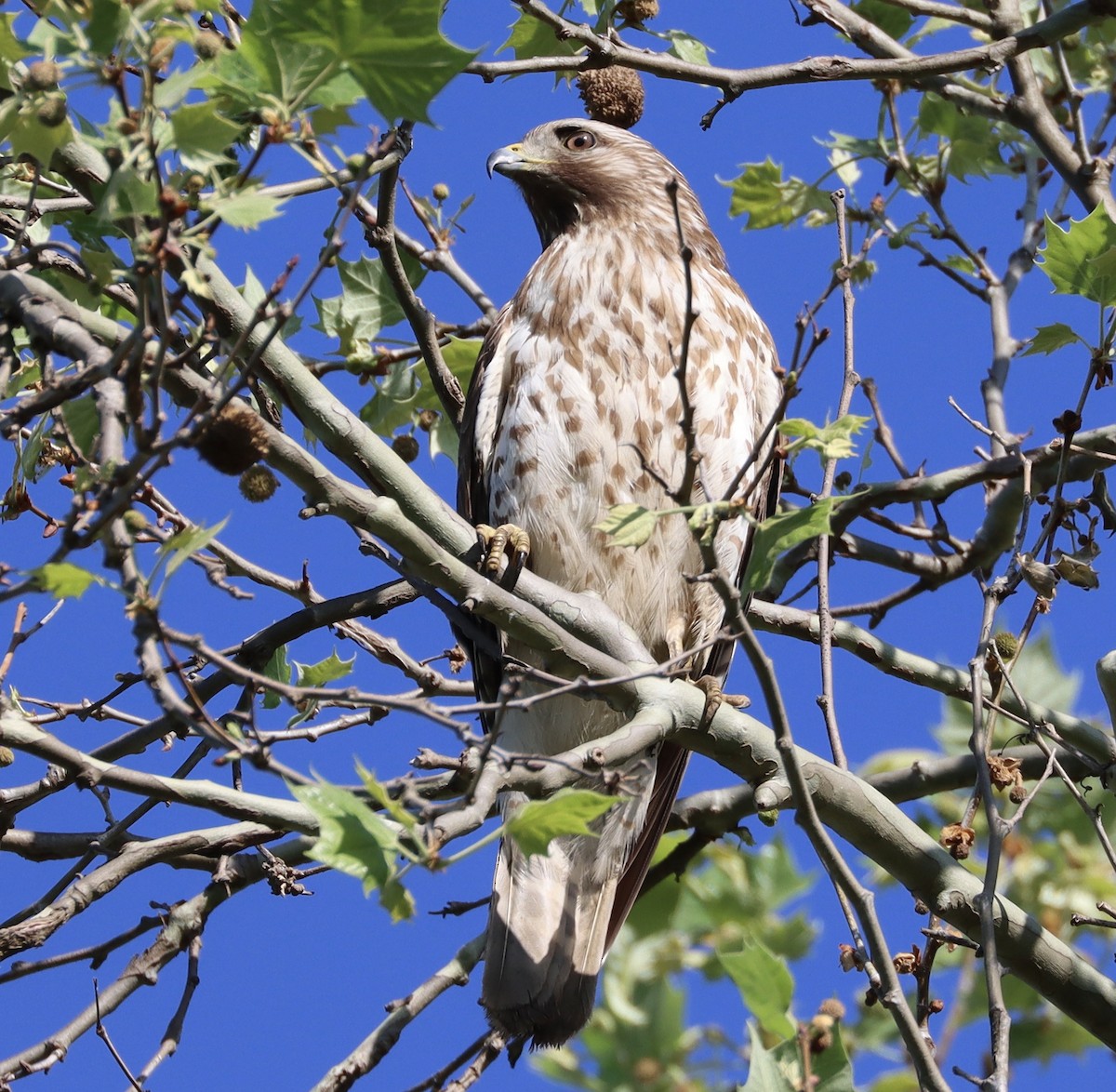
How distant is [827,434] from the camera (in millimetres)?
2617

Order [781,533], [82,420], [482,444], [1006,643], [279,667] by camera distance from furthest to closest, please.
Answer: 1. [482,444]
2. [279,667]
3. [1006,643]
4. [82,420]
5. [781,533]

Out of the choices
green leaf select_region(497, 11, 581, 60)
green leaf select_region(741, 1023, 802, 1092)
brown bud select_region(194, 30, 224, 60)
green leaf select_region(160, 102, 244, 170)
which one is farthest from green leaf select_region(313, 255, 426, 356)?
green leaf select_region(741, 1023, 802, 1092)

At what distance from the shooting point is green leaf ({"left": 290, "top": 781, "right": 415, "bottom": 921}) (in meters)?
2.05

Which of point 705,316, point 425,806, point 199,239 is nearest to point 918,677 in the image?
point 705,316

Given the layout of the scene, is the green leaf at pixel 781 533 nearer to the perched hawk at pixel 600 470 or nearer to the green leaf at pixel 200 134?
the green leaf at pixel 200 134

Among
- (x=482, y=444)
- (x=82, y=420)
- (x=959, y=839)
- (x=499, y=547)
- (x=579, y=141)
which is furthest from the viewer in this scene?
(x=579, y=141)

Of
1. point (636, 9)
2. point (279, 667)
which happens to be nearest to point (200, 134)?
point (279, 667)

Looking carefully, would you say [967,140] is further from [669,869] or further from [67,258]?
[67,258]

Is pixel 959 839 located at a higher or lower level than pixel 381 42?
lower

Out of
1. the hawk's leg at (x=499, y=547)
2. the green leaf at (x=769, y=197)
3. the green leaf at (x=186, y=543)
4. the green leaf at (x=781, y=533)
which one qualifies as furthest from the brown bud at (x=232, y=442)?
the green leaf at (x=769, y=197)

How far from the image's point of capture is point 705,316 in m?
4.62

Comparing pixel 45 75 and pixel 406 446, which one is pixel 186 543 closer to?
pixel 45 75

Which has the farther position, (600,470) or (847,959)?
(600,470)

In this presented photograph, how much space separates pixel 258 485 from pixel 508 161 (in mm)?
2539
